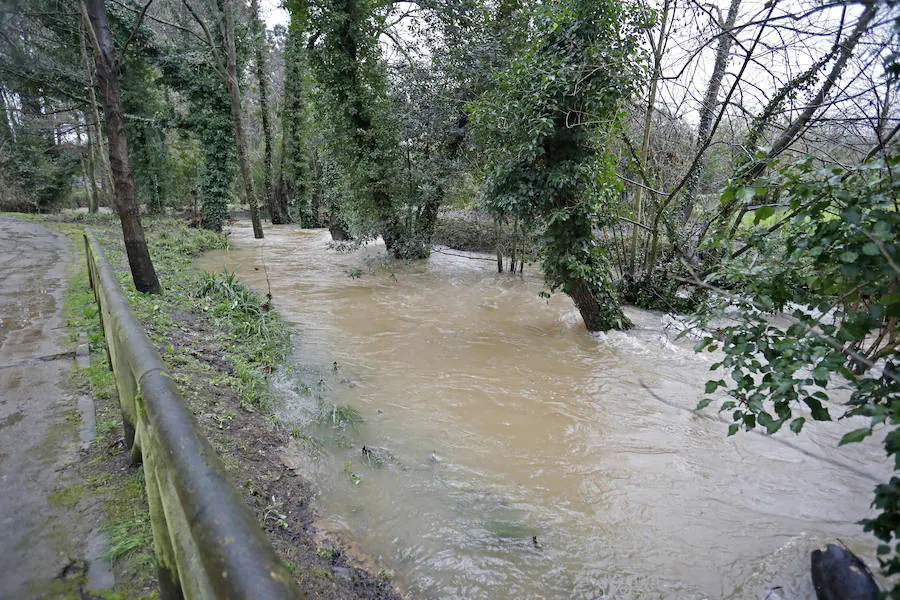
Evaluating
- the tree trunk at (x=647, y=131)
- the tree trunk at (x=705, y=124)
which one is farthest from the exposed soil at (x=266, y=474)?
the tree trunk at (x=705, y=124)

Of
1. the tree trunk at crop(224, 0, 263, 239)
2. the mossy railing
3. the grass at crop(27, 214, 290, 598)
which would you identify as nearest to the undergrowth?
the grass at crop(27, 214, 290, 598)

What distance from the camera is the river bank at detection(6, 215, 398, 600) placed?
8.05ft

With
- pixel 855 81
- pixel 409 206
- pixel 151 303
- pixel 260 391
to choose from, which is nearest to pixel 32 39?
pixel 409 206

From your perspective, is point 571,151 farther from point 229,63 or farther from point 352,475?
point 229,63

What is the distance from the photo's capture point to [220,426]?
12.8ft

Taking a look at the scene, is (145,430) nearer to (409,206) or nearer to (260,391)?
(260,391)

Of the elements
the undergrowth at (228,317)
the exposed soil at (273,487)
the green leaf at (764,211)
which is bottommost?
the exposed soil at (273,487)

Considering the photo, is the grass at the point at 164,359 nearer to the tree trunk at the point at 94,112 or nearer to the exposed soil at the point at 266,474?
the exposed soil at the point at 266,474

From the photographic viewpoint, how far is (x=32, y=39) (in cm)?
1755

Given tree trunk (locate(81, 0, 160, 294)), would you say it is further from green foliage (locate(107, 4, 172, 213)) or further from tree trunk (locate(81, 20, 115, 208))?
green foliage (locate(107, 4, 172, 213))

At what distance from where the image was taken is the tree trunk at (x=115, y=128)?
5543 millimetres

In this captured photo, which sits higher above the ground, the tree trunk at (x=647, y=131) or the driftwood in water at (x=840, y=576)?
the tree trunk at (x=647, y=131)

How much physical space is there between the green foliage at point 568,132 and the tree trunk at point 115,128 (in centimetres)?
545

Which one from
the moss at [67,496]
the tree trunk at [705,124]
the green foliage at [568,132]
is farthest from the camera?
the tree trunk at [705,124]
